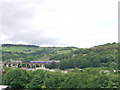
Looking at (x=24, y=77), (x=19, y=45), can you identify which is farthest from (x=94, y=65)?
(x=19, y=45)

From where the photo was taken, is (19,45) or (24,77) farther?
(19,45)

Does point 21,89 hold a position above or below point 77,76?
below

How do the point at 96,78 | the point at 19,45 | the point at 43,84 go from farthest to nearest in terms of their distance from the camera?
1. the point at 19,45
2. the point at 43,84
3. the point at 96,78

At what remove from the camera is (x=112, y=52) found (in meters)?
53.8

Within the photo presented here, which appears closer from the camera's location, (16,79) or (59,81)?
(59,81)

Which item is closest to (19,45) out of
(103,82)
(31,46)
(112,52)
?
(31,46)

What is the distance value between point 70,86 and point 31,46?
94608 mm

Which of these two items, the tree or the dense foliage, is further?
the tree

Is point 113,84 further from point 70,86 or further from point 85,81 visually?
point 70,86

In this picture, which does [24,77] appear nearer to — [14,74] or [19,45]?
[14,74]

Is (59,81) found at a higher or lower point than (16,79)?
higher

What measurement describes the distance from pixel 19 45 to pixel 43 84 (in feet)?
294

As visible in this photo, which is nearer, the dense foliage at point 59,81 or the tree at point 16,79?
the dense foliage at point 59,81

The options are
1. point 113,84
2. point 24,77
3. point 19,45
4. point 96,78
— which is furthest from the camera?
point 19,45
